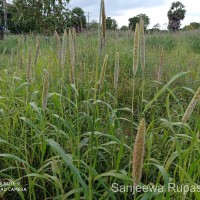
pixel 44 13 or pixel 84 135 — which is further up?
pixel 44 13

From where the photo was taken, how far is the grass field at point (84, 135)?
101 centimetres

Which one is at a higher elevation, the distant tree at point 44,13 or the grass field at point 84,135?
the distant tree at point 44,13

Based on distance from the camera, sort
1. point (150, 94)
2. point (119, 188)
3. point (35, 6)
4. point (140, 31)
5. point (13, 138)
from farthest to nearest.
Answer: point (35, 6), point (150, 94), point (13, 138), point (119, 188), point (140, 31)

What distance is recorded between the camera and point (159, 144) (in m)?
1.60

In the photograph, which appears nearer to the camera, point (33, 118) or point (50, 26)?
point (33, 118)

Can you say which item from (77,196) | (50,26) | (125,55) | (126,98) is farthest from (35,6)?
(77,196)

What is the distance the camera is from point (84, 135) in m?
1.49

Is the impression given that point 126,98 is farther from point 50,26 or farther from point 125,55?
point 50,26

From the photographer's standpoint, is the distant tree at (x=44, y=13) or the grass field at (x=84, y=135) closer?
the grass field at (x=84, y=135)

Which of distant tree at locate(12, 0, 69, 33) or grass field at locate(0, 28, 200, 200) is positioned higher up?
distant tree at locate(12, 0, 69, 33)

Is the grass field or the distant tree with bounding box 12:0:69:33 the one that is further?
the distant tree with bounding box 12:0:69:33

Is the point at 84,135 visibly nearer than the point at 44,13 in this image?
Yes

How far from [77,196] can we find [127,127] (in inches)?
39.4

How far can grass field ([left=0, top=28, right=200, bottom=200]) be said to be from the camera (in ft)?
3.31
